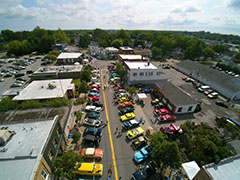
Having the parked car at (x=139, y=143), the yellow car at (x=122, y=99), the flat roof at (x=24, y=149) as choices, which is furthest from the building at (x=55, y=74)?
the parked car at (x=139, y=143)

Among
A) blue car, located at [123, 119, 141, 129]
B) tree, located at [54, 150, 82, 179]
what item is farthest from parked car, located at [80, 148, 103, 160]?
blue car, located at [123, 119, 141, 129]

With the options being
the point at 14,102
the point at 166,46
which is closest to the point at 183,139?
the point at 14,102

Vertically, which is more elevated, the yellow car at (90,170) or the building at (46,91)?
the building at (46,91)

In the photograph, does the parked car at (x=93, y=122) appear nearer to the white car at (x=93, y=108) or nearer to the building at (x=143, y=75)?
the white car at (x=93, y=108)

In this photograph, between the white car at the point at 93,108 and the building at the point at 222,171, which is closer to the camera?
the building at the point at 222,171

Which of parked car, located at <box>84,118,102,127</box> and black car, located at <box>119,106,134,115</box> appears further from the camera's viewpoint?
black car, located at <box>119,106,134,115</box>

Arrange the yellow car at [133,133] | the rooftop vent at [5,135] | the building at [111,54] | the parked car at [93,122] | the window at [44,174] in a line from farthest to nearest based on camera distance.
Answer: the building at [111,54] → the parked car at [93,122] → the yellow car at [133,133] → the rooftop vent at [5,135] → the window at [44,174]

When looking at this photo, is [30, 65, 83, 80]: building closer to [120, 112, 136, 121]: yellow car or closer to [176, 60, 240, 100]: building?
[120, 112, 136, 121]: yellow car
